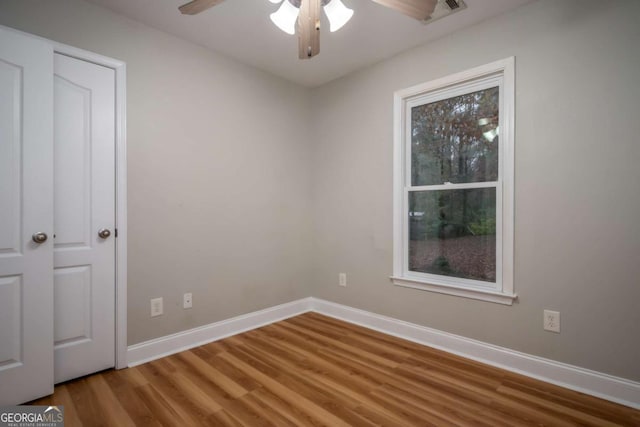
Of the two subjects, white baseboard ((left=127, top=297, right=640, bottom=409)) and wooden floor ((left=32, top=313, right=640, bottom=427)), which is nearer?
wooden floor ((left=32, top=313, right=640, bottom=427))

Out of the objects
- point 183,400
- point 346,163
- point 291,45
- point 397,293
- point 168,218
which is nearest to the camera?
point 183,400

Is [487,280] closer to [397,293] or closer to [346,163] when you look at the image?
[397,293]

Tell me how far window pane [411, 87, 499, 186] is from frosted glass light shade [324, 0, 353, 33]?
1.31 m

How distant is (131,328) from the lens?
93.3 inches

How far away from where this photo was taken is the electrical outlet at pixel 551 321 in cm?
210

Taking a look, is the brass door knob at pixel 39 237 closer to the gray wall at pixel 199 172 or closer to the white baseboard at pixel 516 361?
the gray wall at pixel 199 172

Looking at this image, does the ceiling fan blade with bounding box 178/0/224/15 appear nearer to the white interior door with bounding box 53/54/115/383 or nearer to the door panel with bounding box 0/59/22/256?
the white interior door with bounding box 53/54/115/383

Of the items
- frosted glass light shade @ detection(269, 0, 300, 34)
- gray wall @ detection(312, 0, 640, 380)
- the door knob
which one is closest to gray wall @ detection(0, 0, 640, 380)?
gray wall @ detection(312, 0, 640, 380)

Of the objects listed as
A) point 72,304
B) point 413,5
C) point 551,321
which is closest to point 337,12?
point 413,5

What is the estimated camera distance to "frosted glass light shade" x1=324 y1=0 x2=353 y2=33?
1739 millimetres

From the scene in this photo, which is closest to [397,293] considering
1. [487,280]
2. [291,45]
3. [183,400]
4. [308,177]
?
[487,280]

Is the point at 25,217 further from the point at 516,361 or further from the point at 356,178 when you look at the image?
the point at 516,361

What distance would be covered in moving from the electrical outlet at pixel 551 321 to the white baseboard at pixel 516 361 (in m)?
0.21

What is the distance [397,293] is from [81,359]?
2.46m
